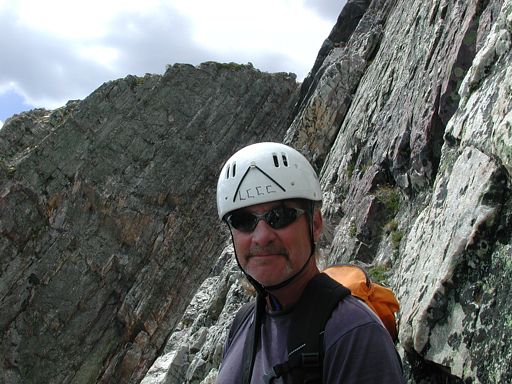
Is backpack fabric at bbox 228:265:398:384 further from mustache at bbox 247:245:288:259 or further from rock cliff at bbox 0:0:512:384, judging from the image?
rock cliff at bbox 0:0:512:384

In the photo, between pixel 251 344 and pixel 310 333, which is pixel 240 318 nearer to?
pixel 251 344

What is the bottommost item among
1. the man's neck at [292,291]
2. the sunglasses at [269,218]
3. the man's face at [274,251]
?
the man's neck at [292,291]

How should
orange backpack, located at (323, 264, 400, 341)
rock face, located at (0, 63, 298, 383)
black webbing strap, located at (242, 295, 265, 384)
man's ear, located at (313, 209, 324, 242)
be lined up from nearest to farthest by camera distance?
black webbing strap, located at (242, 295, 265, 384) → man's ear, located at (313, 209, 324, 242) → orange backpack, located at (323, 264, 400, 341) → rock face, located at (0, 63, 298, 383)

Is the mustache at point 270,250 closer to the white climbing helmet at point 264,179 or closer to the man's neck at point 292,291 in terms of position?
the man's neck at point 292,291

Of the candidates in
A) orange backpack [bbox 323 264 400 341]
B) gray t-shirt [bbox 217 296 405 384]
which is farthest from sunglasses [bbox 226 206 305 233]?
orange backpack [bbox 323 264 400 341]

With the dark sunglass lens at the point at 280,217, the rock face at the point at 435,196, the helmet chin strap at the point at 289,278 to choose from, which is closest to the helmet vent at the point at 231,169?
the dark sunglass lens at the point at 280,217

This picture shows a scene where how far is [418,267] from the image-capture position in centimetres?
662

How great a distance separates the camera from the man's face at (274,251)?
422cm

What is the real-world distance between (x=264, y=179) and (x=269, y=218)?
40 cm

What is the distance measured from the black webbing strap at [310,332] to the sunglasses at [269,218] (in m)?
0.66

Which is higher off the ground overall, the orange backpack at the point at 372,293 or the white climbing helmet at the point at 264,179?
the white climbing helmet at the point at 264,179

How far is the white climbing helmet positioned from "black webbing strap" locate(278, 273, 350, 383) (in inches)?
37.8

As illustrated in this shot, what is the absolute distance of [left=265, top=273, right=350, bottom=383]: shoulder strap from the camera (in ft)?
11.6

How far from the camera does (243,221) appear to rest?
4531 mm
